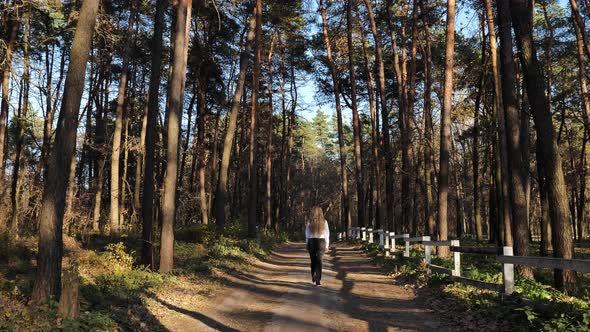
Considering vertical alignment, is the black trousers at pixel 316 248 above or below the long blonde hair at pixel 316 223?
below

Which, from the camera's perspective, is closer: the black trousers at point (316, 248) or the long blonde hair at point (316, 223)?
the black trousers at point (316, 248)

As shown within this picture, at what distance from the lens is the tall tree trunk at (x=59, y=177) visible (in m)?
7.53

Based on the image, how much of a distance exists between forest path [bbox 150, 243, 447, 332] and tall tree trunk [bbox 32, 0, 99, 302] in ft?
6.51

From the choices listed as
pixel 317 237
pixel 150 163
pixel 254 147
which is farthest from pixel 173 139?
pixel 254 147

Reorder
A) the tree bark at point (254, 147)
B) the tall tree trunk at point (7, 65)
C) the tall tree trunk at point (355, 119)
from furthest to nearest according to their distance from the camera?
the tall tree trunk at point (355, 119) → the tree bark at point (254, 147) → the tall tree trunk at point (7, 65)

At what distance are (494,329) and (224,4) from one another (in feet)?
56.9

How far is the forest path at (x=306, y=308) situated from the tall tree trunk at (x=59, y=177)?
1.98 meters

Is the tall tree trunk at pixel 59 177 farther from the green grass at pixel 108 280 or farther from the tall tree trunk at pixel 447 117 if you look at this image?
the tall tree trunk at pixel 447 117

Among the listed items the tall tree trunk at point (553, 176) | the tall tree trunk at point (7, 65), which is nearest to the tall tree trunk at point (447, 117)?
the tall tree trunk at point (553, 176)

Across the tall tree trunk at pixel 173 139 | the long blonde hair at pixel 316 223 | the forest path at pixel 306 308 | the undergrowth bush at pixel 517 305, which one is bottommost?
the forest path at pixel 306 308

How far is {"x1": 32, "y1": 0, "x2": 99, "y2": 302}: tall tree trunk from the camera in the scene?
7.53 meters

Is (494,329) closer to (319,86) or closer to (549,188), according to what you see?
(549,188)

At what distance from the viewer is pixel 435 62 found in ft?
92.8

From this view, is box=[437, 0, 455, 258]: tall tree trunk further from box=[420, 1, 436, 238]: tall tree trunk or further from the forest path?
the forest path
